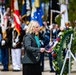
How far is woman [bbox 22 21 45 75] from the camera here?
7.98 meters

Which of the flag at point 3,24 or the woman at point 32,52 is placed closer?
the woman at point 32,52

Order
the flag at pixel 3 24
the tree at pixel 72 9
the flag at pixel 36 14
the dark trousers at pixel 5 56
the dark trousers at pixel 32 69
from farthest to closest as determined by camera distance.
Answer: the tree at pixel 72 9, the flag at pixel 36 14, the flag at pixel 3 24, the dark trousers at pixel 5 56, the dark trousers at pixel 32 69

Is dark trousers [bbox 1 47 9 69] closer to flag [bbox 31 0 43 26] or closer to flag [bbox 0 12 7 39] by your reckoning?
flag [bbox 0 12 7 39]

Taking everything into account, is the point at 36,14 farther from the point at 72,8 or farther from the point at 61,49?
the point at 72,8

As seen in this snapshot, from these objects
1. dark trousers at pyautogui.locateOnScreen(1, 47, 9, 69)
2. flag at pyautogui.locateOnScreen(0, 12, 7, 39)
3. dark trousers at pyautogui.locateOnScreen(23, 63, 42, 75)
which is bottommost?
dark trousers at pyautogui.locateOnScreen(1, 47, 9, 69)

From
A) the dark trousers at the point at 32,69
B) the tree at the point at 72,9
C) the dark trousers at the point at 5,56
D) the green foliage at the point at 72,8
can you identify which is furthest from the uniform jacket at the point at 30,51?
the green foliage at the point at 72,8

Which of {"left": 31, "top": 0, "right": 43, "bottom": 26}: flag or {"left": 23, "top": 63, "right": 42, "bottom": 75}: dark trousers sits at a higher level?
{"left": 31, "top": 0, "right": 43, "bottom": 26}: flag

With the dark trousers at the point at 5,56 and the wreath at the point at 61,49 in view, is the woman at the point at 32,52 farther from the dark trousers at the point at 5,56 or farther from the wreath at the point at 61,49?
the dark trousers at the point at 5,56

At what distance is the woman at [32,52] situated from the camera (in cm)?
798

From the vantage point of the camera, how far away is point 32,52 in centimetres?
798

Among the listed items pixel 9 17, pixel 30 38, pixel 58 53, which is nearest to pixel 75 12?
pixel 9 17

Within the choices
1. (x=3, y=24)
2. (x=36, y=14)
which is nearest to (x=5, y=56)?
(x=3, y=24)

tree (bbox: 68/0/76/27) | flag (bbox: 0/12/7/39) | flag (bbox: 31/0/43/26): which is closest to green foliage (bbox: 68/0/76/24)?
tree (bbox: 68/0/76/27)

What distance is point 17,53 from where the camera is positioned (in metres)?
14.4
